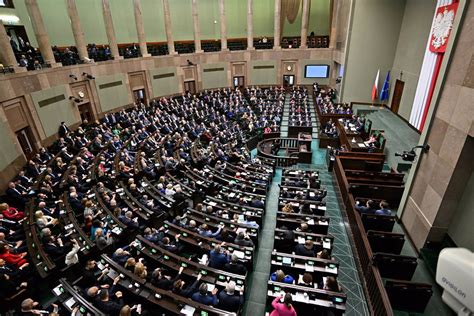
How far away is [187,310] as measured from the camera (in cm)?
509

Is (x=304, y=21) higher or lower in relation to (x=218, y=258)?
higher

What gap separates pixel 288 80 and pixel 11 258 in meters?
A: 26.9

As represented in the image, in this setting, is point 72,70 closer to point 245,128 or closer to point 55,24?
point 55,24

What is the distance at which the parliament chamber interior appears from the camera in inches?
223

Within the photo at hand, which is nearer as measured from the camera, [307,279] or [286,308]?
[286,308]

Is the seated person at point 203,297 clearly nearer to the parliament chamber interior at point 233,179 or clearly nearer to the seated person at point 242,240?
the parliament chamber interior at point 233,179

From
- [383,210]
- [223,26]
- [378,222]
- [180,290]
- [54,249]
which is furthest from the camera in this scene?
[223,26]

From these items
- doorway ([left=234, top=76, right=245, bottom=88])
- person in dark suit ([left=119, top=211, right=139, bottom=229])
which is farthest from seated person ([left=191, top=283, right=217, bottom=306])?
doorway ([left=234, top=76, right=245, bottom=88])

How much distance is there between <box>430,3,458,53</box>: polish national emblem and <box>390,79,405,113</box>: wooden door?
417 cm

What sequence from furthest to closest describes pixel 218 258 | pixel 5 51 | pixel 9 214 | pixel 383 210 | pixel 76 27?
pixel 76 27, pixel 5 51, pixel 9 214, pixel 383 210, pixel 218 258

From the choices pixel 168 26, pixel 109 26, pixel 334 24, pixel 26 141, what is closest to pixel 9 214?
pixel 26 141

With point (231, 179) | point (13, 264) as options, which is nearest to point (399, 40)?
point (231, 179)

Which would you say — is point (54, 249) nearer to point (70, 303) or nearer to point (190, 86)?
point (70, 303)

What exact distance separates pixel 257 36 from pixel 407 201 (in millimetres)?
27159
